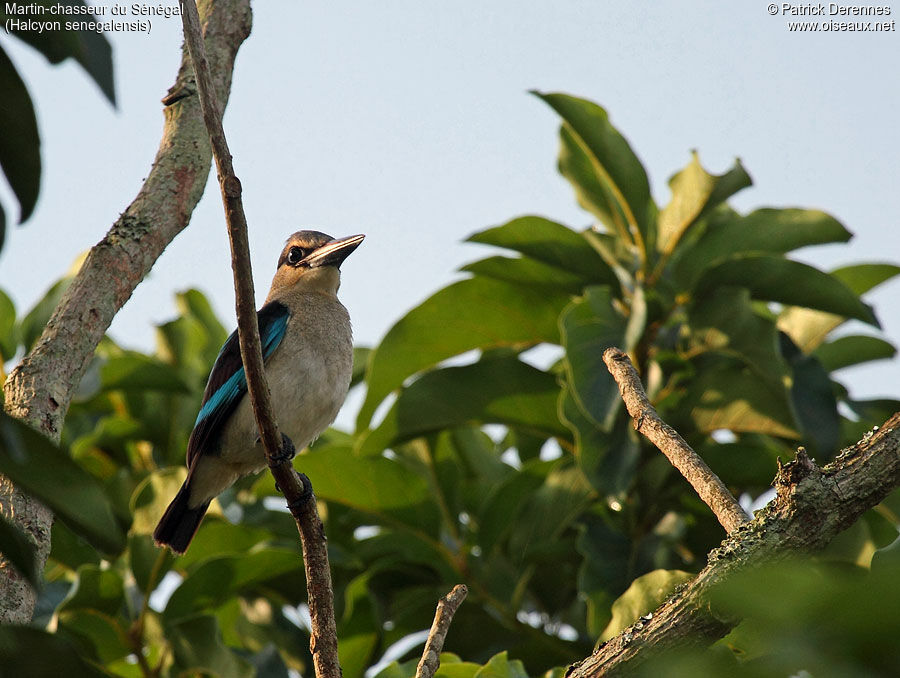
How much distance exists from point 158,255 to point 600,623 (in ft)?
7.07

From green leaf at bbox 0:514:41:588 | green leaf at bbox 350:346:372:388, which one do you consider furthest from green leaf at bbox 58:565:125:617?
green leaf at bbox 0:514:41:588

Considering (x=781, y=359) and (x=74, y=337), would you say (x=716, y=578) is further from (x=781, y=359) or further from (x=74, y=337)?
(x=781, y=359)

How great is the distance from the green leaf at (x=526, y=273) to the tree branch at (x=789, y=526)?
270 centimetres

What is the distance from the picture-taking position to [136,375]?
187 inches

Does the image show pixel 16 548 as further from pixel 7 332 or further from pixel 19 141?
pixel 7 332

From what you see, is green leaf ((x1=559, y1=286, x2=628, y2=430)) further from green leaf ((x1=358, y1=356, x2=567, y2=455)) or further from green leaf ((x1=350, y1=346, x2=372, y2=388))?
green leaf ((x1=350, y1=346, x2=372, y2=388))

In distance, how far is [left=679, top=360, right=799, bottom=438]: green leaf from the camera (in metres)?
4.17

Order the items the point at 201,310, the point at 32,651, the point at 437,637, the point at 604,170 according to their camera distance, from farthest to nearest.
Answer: the point at 201,310, the point at 604,170, the point at 437,637, the point at 32,651

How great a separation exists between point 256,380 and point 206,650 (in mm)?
1833

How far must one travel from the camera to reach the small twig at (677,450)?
7.04ft

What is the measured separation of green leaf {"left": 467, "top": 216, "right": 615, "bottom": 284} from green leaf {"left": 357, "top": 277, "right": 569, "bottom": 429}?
187mm

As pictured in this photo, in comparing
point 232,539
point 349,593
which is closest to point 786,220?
point 349,593

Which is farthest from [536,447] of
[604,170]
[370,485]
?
[604,170]

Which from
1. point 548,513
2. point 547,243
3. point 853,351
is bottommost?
point 853,351
